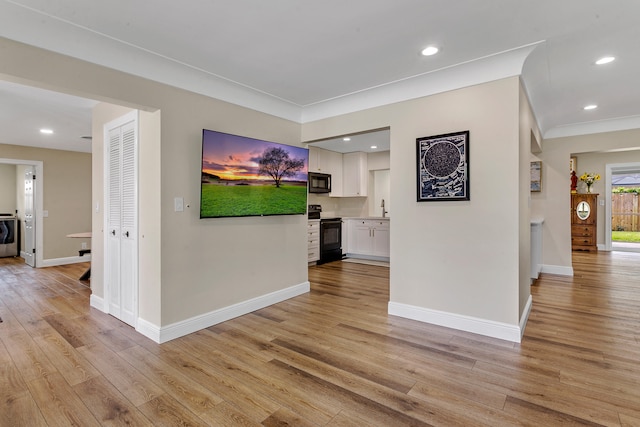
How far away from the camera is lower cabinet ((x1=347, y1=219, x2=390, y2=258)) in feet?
22.2

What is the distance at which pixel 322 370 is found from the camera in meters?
2.35

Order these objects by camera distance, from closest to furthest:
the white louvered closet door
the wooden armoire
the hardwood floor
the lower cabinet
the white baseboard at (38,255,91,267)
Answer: the hardwood floor
the white louvered closet door
the white baseboard at (38,255,91,267)
the lower cabinet
the wooden armoire

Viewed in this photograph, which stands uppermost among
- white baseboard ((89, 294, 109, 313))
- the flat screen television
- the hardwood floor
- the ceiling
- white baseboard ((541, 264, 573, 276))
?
the ceiling

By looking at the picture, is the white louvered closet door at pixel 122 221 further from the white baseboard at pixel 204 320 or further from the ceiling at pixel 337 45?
A: the ceiling at pixel 337 45

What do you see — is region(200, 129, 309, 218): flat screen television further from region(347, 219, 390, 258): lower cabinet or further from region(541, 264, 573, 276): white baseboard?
region(541, 264, 573, 276): white baseboard

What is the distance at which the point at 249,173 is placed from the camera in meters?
3.42

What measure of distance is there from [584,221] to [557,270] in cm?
354

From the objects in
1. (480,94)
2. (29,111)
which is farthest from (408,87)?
(29,111)

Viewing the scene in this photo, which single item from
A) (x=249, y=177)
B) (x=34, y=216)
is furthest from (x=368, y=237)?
(x=34, y=216)

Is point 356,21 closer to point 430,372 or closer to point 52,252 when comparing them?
point 430,372

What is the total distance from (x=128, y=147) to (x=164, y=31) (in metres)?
1.38

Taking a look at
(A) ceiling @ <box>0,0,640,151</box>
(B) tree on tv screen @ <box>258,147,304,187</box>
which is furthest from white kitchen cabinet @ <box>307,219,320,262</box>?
(A) ceiling @ <box>0,0,640,151</box>

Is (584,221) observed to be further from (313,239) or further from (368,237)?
(313,239)

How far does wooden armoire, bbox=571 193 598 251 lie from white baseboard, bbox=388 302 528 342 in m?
6.83
